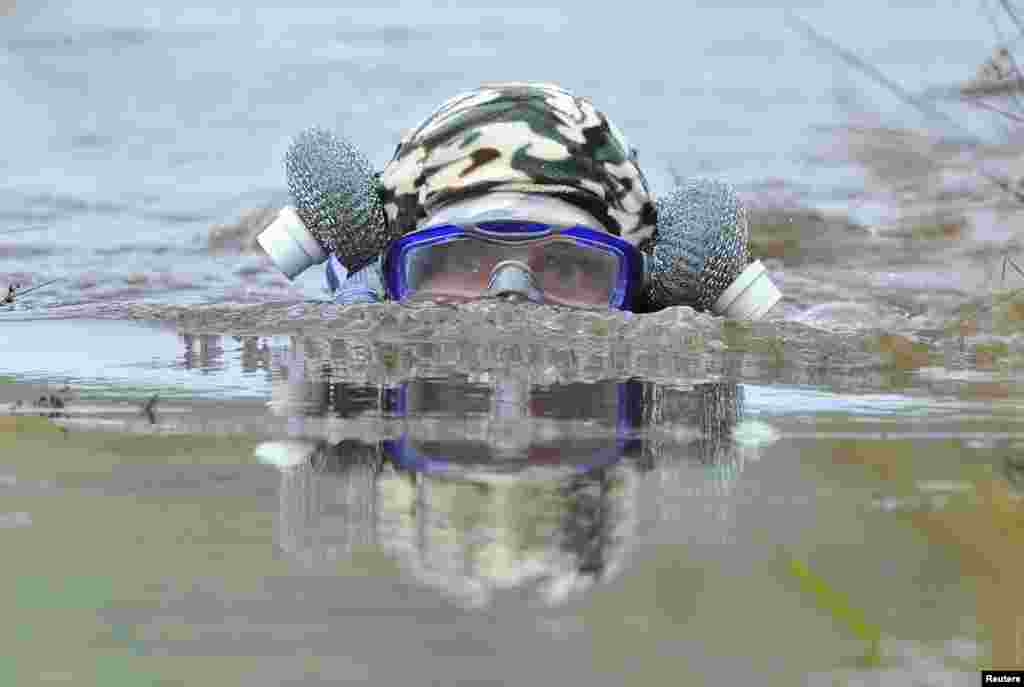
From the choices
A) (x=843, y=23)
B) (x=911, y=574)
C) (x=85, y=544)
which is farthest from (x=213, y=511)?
(x=843, y=23)

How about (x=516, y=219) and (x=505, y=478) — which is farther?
(x=516, y=219)

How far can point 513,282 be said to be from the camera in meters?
5.00

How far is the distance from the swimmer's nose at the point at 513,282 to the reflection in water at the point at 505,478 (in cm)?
86

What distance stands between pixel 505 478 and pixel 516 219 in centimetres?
209

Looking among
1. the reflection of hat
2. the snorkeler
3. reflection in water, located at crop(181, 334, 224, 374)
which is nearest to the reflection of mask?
the reflection of hat

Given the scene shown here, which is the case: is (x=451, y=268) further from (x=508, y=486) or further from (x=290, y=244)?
(x=508, y=486)

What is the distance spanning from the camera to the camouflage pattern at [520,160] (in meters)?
5.10

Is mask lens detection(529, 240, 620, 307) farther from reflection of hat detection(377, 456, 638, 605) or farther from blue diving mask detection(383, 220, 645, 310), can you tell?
reflection of hat detection(377, 456, 638, 605)

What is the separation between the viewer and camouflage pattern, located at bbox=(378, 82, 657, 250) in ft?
16.7

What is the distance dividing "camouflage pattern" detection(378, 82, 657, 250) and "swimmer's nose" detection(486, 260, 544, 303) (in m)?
0.20

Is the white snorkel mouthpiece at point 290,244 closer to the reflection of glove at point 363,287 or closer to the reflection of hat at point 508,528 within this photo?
the reflection of glove at point 363,287

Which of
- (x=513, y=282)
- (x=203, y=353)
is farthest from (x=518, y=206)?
(x=203, y=353)

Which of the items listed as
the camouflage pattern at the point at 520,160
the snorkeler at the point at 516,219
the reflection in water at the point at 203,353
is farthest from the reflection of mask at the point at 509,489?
the camouflage pattern at the point at 520,160

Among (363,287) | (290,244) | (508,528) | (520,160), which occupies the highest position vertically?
(520,160)
